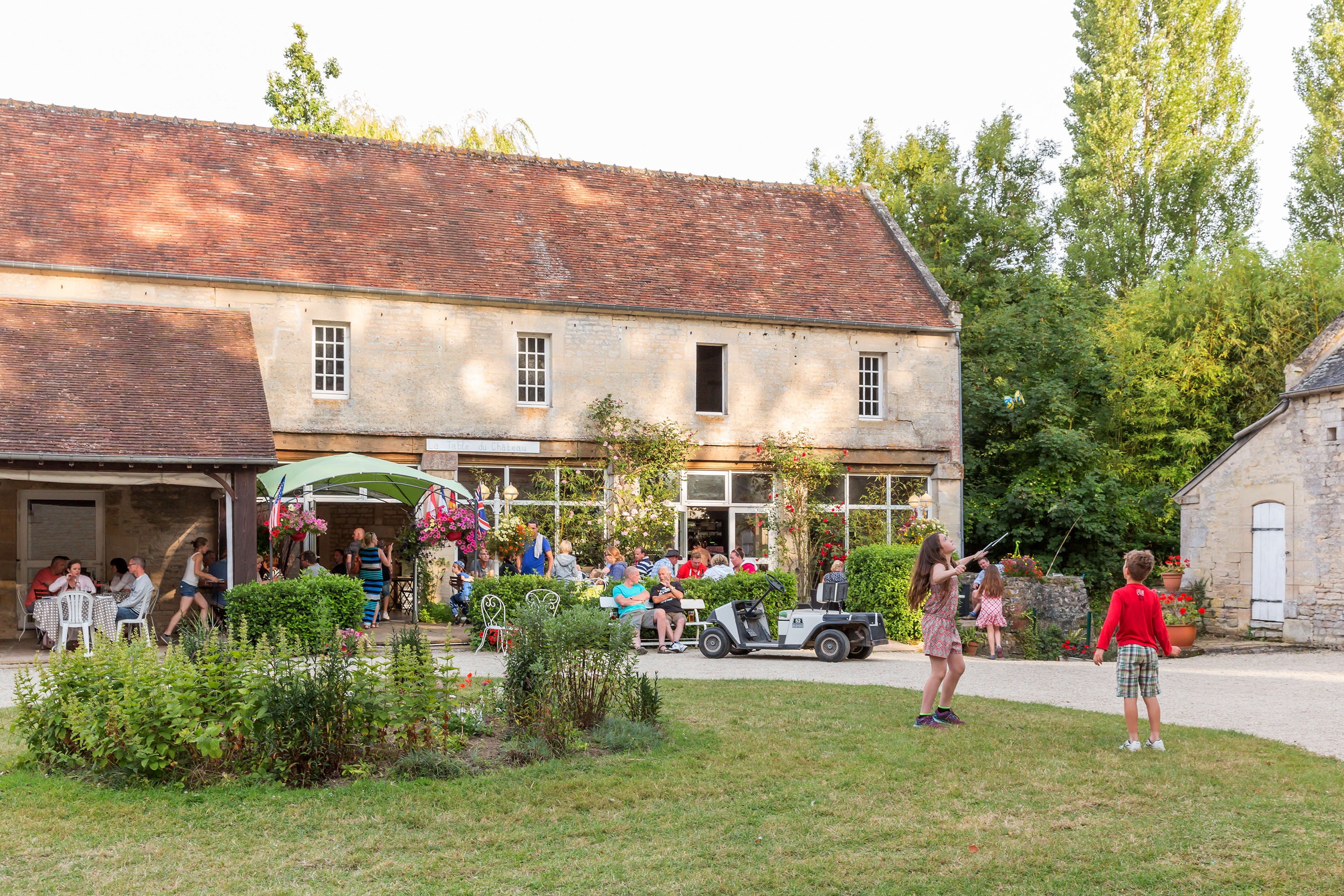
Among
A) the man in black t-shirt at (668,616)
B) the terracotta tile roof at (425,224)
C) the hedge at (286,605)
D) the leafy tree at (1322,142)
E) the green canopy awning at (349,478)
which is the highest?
the leafy tree at (1322,142)

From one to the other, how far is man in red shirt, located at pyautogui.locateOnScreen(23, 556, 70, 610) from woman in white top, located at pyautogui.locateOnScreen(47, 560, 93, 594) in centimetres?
103

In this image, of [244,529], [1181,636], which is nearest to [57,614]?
[244,529]

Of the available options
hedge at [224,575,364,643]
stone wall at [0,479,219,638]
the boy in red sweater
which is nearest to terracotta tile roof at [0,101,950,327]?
stone wall at [0,479,219,638]

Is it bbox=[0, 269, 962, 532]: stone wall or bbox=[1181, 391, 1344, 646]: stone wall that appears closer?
bbox=[1181, 391, 1344, 646]: stone wall

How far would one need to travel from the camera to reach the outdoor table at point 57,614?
47.5 ft

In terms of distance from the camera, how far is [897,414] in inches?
912

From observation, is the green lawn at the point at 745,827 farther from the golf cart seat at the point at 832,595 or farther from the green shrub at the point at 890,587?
the green shrub at the point at 890,587

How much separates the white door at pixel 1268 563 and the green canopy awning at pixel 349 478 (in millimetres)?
12664

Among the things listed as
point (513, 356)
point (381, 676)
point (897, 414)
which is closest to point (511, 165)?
point (513, 356)

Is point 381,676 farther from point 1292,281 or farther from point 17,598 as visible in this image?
point 1292,281

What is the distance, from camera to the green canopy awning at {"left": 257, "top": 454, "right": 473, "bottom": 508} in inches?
622

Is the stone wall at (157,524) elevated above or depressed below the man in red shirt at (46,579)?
above

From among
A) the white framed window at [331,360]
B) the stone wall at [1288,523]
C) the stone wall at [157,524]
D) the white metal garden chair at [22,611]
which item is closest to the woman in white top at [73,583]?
the white metal garden chair at [22,611]

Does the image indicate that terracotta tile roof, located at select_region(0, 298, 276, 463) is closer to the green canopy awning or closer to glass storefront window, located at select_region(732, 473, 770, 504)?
the green canopy awning
